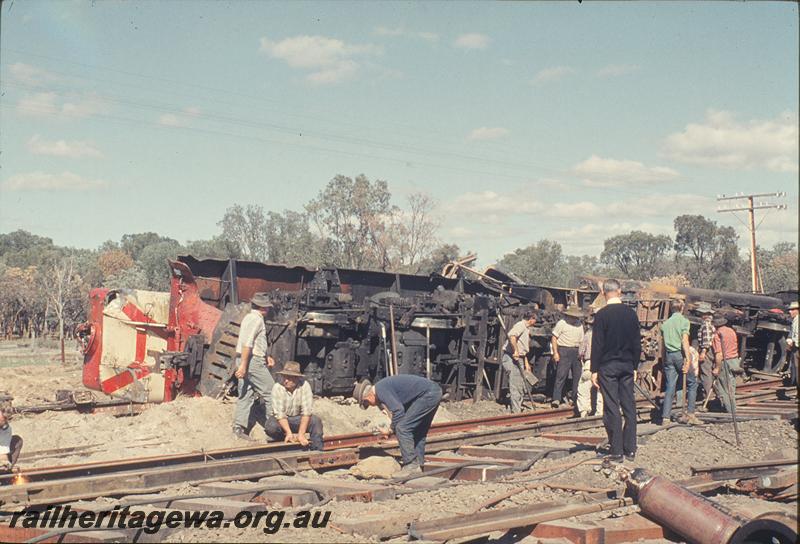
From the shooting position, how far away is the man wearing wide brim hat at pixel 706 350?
475 inches

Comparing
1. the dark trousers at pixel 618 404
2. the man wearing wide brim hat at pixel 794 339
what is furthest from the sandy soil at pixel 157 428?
the man wearing wide brim hat at pixel 794 339

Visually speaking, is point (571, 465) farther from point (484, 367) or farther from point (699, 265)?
point (699, 265)

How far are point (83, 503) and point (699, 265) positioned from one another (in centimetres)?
5160

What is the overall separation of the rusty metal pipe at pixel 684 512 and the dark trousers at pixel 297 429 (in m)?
3.48

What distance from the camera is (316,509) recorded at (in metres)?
5.84

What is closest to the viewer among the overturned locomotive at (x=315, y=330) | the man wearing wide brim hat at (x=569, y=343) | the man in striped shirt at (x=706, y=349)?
the man in striped shirt at (x=706, y=349)

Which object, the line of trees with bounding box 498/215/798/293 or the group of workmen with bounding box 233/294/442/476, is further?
the line of trees with bounding box 498/215/798/293

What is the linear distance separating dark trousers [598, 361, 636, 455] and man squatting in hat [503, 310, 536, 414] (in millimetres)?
5263

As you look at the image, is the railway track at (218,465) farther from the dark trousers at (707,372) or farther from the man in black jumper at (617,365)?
the dark trousers at (707,372)

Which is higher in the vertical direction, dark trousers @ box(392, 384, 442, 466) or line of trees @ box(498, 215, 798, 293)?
line of trees @ box(498, 215, 798, 293)

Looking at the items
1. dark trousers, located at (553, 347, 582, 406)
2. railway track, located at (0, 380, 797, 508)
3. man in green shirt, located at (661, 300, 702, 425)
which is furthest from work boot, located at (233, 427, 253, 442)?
man in green shirt, located at (661, 300, 702, 425)

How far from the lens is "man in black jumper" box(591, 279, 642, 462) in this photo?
750 centimetres

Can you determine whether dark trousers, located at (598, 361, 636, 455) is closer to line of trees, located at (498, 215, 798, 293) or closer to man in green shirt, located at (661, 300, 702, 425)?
man in green shirt, located at (661, 300, 702, 425)

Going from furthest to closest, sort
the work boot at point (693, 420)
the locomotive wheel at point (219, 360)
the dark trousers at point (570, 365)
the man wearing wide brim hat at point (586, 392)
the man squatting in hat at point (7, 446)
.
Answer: the dark trousers at point (570, 365) < the man wearing wide brim hat at point (586, 392) < the locomotive wheel at point (219, 360) < the work boot at point (693, 420) < the man squatting in hat at point (7, 446)
